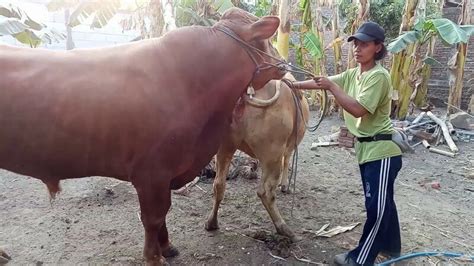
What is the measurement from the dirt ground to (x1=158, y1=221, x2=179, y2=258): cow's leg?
A: 56 millimetres

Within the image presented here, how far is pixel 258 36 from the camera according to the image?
103 inches

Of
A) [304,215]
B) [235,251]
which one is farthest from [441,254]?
[235,251]

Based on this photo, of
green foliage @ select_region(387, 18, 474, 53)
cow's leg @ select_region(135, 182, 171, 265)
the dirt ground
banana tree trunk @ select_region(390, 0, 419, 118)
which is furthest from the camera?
banana tree trunk @ select_region(390, 0, 419, 118)

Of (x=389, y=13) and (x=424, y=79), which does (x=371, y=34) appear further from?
(x=389, y=13)

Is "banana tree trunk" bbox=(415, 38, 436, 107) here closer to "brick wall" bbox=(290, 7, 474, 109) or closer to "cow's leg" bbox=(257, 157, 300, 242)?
"brick wall" bbox=(290, 7, 474, 109)

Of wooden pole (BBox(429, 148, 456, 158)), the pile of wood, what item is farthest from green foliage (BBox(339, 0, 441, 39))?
wooden pole (BBox(429, 148, 456, 158))

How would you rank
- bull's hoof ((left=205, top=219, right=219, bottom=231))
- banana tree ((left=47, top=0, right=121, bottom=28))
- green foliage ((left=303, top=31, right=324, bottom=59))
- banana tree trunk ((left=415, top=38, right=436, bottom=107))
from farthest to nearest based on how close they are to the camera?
banana tree trunk ((left=415, top=38, right=436, bottom=107)) < green foliage ((left=303, top=31, right=324, bottom=59)) < banana tree ((left=47, top=0, right=121, bottom=28)) < bull's hoof ((left=205, top=219, right=219, bottom=231))

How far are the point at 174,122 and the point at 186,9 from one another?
3.55 metres

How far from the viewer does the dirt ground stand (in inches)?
129

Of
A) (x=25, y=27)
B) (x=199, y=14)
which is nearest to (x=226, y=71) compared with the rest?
(x=199, y=14)

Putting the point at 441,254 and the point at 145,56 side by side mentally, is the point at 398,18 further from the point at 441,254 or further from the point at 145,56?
the point at 145,56

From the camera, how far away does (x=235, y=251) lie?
132 inches

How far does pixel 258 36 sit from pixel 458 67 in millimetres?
8343

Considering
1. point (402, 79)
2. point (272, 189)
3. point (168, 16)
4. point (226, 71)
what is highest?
point (168, 16)
